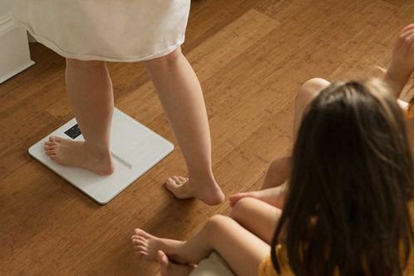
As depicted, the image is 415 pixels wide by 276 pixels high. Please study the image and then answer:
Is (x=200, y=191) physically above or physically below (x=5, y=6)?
below

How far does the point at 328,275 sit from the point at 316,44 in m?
1.15

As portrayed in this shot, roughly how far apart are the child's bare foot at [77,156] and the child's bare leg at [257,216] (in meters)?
0.43

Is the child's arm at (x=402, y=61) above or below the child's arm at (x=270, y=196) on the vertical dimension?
above

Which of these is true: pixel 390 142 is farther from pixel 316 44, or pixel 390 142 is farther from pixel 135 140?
pixel 316 44

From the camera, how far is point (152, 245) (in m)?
1.40

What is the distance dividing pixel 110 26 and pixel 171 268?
1.51 feet

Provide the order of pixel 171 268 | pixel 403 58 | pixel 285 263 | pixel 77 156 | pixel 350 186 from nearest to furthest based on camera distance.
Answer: pixel 350 186, pixel 285 263, pixel 403 58, pixel 171 268, pixel 77 156

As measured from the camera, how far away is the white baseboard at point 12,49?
1.79 meters

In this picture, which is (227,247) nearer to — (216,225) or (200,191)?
(216,225)

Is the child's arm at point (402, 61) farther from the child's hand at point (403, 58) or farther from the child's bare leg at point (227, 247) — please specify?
the child's bare leg at point (227, 247)

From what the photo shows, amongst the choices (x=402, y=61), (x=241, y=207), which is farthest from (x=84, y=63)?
(x=402, y=61)

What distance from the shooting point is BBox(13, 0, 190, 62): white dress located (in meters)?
1.25

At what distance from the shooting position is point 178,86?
1367 mm

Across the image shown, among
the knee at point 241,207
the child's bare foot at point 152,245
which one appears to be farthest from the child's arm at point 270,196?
the child's bare foot at point 152,245
